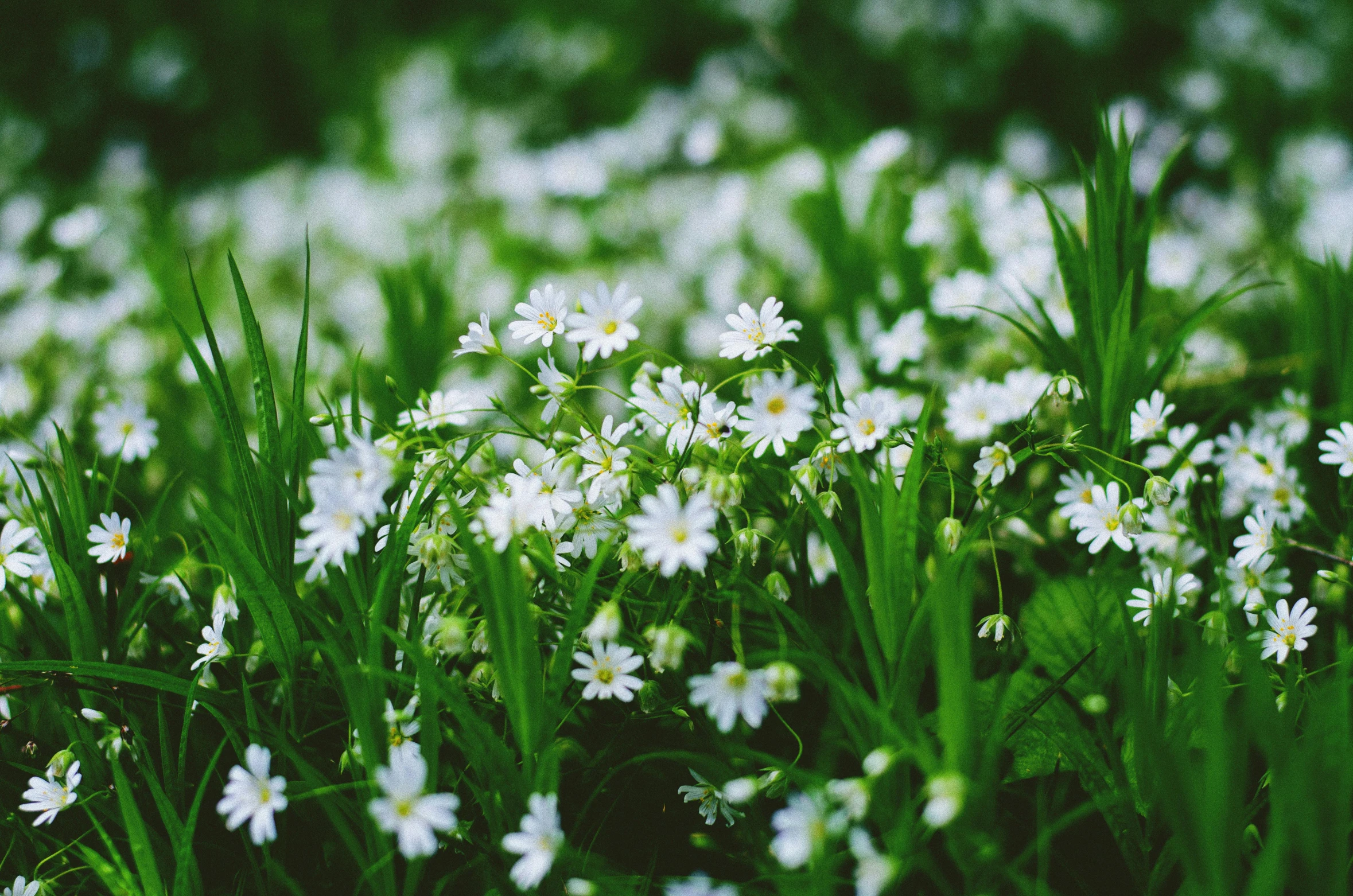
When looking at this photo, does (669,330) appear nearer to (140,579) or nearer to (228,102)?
(140,579)

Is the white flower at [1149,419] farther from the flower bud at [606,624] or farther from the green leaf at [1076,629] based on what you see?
the flower bud at [606,624]

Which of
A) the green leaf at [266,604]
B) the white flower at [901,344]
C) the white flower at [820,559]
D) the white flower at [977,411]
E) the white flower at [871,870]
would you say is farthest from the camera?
the white flower at [901,344]

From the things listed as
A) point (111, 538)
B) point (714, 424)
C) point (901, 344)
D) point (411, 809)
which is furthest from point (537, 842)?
point (901, 344)

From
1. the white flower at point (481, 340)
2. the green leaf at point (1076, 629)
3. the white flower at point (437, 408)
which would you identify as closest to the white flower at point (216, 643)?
the white flower at point (437, 408)

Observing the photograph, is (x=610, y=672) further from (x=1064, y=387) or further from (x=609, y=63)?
(x=609, y=63)

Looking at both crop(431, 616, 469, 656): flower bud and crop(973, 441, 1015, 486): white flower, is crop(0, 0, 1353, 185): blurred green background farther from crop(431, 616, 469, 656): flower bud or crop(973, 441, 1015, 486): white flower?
crop(431, 616, 469, 656): flower bud

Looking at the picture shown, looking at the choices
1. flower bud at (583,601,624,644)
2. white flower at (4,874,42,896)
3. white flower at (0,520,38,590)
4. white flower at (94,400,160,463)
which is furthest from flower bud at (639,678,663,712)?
white flower at (94,400,160,463)
